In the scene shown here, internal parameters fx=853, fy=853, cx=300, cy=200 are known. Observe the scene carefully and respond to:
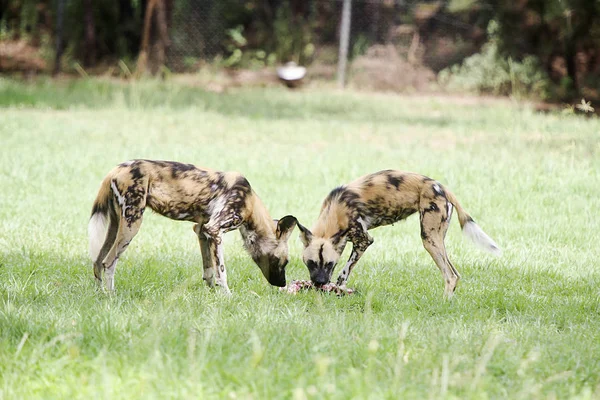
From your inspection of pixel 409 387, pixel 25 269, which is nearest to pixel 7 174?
pixel 25 269

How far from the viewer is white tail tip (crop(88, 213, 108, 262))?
17.1 feet

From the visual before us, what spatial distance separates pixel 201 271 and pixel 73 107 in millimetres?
8494

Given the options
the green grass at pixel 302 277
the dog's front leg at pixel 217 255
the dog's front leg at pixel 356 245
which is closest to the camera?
the green grass at pixel 302 277

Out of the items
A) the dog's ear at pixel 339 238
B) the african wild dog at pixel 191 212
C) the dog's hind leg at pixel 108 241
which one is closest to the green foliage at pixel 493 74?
the dog's ear at pixel 339 238

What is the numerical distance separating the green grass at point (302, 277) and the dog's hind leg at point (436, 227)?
0.73ft

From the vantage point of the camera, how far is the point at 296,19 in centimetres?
2072

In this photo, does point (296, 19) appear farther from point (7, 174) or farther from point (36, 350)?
point (36, 350)

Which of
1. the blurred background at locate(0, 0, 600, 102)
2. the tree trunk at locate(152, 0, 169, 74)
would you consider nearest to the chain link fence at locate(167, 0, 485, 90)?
the blurred background at locate(0, 0, 600, 102)

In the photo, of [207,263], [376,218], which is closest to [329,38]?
[376,218]

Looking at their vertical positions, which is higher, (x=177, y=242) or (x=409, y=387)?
(x=409, y=387)

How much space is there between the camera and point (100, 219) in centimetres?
529

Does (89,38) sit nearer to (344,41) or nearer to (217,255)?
(344,41)

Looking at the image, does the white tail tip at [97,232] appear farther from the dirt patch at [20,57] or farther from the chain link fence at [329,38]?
the dirt patch at [20,57]

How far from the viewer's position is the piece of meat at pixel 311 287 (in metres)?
5.31
